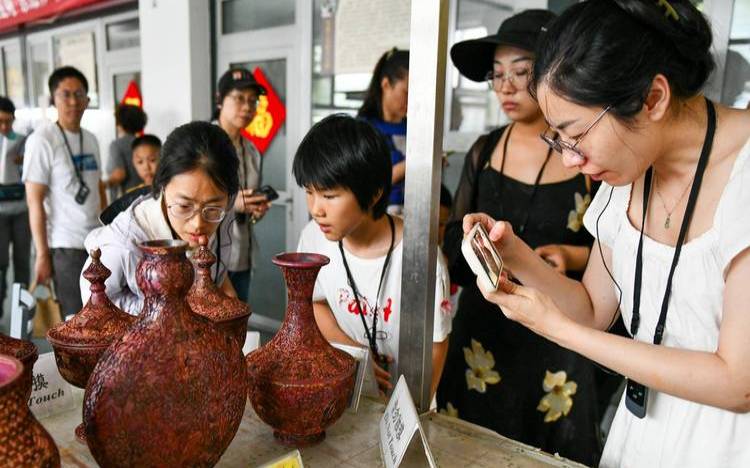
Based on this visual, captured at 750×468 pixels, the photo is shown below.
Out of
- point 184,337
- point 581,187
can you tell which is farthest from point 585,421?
point 184,337

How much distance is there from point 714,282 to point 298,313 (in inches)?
26.4

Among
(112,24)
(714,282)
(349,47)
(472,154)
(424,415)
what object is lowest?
(424,415)

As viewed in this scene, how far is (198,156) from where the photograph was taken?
141cm

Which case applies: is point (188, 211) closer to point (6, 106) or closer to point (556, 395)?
point (556, 395)

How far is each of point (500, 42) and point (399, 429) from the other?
3.59 feet

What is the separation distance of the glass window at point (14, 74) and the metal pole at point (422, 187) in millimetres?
7031

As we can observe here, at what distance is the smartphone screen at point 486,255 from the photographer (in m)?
0.85

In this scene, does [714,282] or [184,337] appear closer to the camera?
[184,337]

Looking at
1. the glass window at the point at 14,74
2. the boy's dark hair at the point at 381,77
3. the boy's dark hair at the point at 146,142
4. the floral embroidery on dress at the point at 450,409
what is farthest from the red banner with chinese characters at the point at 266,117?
the glass window at the point at 14,74

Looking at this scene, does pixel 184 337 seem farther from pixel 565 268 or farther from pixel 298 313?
pixel 565 268

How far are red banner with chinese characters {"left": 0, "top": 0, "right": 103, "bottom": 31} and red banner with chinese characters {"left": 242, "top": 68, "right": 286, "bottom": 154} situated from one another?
2.04 metres

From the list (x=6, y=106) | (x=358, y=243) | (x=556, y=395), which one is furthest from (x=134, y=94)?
(x=556, y=395)

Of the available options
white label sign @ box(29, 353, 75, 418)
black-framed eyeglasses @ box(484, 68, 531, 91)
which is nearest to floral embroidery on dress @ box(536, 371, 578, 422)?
black-framed eyeglasses @ box(484, 68, 531, 91)

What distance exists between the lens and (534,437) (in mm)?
1595
